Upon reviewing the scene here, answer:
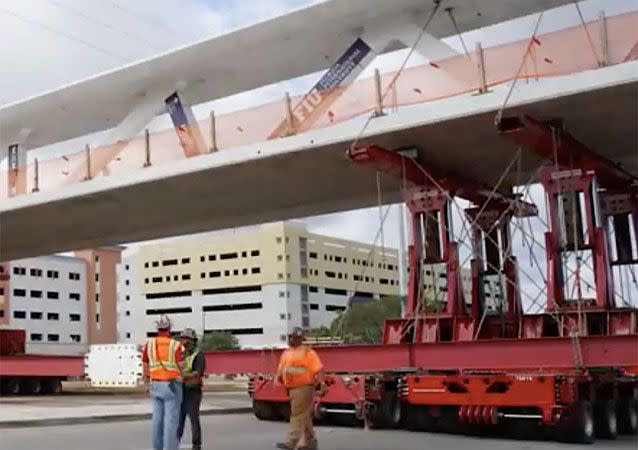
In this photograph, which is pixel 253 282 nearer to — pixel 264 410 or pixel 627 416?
pixel 264 410

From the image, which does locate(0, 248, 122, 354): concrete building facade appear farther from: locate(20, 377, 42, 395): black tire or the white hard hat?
the white hard hat

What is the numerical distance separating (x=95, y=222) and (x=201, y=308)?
103495 mm

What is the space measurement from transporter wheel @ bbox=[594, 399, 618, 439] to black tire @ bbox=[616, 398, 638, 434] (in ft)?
3.36

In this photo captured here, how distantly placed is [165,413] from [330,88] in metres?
12.9

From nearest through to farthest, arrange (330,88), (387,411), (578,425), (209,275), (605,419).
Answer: (578,425)
(605,419)
(387,411)
(330,88)
(209,275)

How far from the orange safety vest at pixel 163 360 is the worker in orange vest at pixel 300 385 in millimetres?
1565

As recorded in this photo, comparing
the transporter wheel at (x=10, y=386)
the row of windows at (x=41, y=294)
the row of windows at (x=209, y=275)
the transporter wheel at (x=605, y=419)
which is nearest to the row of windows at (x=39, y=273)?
the row of windows at (x=41, y=294)

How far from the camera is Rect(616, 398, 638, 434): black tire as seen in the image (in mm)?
16000

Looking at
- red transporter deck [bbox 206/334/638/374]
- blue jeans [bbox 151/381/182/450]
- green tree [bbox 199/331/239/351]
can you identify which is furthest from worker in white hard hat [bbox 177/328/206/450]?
green tree [bbox 199/331/239/351]

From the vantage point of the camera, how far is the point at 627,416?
631 inches

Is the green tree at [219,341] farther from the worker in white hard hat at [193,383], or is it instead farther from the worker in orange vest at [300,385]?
the worker in orange vest at [300,385]

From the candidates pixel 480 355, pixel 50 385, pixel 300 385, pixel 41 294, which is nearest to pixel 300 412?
pixel 300 385

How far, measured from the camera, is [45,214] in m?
28.1

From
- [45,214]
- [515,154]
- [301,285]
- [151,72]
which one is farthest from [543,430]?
[301,285]
